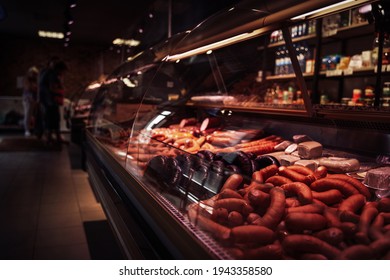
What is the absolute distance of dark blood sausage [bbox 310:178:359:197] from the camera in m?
1.32

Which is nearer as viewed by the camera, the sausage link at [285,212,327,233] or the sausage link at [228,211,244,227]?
the sausage link at [285,212,327,233]

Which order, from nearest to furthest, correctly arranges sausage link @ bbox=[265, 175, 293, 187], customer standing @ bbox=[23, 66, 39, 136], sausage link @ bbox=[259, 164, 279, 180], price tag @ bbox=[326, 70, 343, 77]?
1. sausage link @ bbox=[265, 175, 293, 187]
2. sausage link @ bbox=[259, 164, 279, 180]
3. price tag @ bbox=[326, 70, 343, 77]
4. customer standing @ bbox=[23, 66, 39, 136]

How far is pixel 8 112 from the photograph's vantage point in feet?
36.2

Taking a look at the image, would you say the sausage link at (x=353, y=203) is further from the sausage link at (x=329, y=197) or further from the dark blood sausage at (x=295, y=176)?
the dark blood sausage at (x=295, y=176)

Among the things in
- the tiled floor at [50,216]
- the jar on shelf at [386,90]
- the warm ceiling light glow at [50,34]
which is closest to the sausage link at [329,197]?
the tiled floor at [50,216]

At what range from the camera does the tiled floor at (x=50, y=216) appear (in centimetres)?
259

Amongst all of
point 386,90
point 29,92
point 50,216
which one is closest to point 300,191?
point 386,90

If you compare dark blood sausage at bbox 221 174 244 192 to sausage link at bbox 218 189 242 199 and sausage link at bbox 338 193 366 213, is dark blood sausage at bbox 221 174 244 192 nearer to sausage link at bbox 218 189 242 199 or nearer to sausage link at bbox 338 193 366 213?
sausage link at bbox 218 189 242 199

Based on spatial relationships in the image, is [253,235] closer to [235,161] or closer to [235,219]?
[235,219]

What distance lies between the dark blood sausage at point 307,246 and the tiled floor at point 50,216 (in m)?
1.80

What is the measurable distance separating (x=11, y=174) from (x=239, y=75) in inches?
143

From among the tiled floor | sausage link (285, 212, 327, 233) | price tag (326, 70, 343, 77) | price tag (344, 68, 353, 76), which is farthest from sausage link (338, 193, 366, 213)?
price tag (326, 70, 343, 77)
